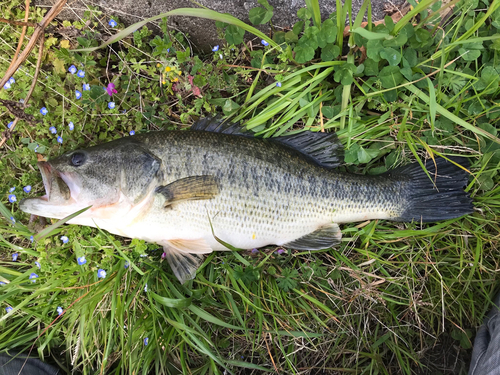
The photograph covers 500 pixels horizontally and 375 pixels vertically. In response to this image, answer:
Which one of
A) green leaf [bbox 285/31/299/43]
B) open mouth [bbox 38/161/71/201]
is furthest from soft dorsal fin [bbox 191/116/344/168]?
open mouth [bbox 38/161/71/201]

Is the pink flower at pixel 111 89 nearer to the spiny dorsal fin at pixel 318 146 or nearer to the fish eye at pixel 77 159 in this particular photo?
the fish eye at pixel 77 159

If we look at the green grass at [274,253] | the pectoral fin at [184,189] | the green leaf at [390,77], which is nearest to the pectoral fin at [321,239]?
the green grass at [274,253]

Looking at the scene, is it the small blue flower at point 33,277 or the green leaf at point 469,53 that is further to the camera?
the small blue flower at point 33,277

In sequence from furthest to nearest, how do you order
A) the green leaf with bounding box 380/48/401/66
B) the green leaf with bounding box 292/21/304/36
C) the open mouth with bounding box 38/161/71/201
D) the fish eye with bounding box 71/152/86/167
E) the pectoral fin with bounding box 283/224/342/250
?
the pectoral fin with bounding box 283/224/342/250 < the green leaf with bounding box 292/21/304/36 < the green leaf with bounding box 380/48/401/66 < the fish eye with bounding box 71/152/86/167 < the open mouth with bounding box 38/161/71/201

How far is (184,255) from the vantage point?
8.49ft

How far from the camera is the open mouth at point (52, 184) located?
2.20 m

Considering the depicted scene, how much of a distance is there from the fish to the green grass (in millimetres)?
166

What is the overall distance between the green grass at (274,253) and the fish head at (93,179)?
44 cm

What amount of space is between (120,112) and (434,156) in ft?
9.04

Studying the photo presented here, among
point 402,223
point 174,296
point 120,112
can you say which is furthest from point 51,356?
point 402,223

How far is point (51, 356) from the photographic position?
2.92 m

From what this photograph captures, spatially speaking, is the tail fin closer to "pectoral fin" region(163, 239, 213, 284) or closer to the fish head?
"pectoral fin" region(163, 239, 213, 284)

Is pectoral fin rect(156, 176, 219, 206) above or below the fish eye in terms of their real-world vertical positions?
below

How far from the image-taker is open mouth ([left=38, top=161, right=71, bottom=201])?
2.20 meters
